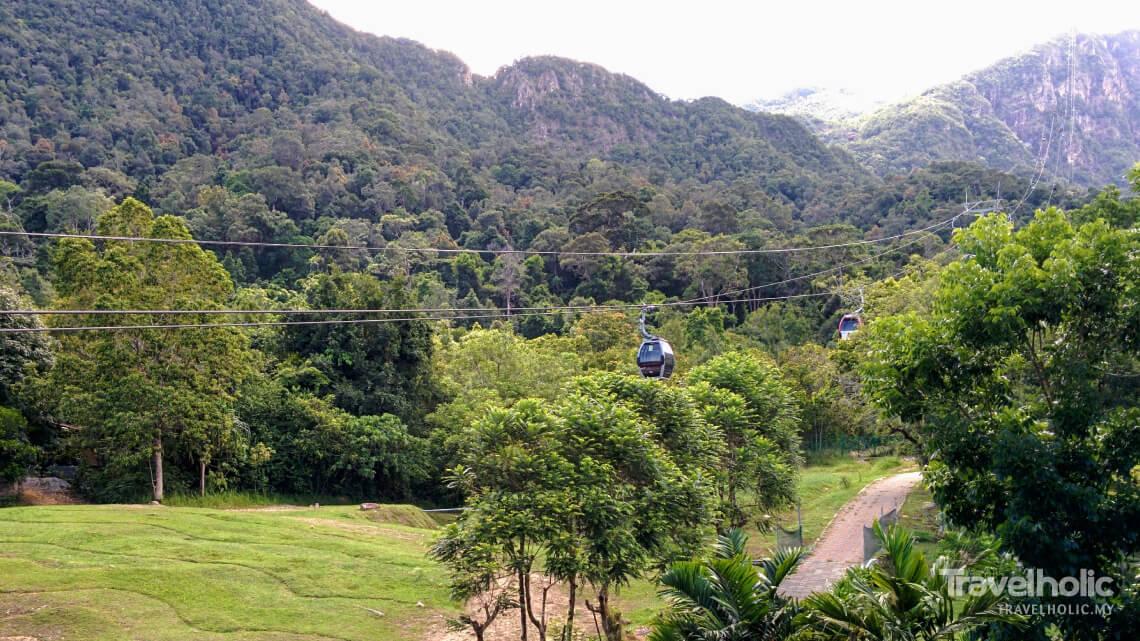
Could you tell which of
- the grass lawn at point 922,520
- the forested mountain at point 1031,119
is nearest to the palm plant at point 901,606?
the grass lawn at point 922,520

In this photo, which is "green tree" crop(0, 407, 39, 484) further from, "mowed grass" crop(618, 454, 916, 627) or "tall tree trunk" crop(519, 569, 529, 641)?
"tall tree trunk" crop(519, 569, 529, 641)

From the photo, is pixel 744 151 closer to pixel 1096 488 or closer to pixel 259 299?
pixel 259 299

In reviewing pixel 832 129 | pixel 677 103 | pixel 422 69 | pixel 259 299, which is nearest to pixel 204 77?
pixel 422 69

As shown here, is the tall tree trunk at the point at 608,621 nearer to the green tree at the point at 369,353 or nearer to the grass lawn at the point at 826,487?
the grass lawn at the point at 826,487

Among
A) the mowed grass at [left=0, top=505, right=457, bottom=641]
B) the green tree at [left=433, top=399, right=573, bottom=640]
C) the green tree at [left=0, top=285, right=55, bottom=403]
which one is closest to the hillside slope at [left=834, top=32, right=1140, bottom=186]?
the green tree at [left=0, top=285, right=55, bottom=403]

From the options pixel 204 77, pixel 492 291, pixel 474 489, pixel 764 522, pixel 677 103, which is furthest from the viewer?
pixel 677 103

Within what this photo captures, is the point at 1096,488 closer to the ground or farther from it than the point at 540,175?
closer to the ground
